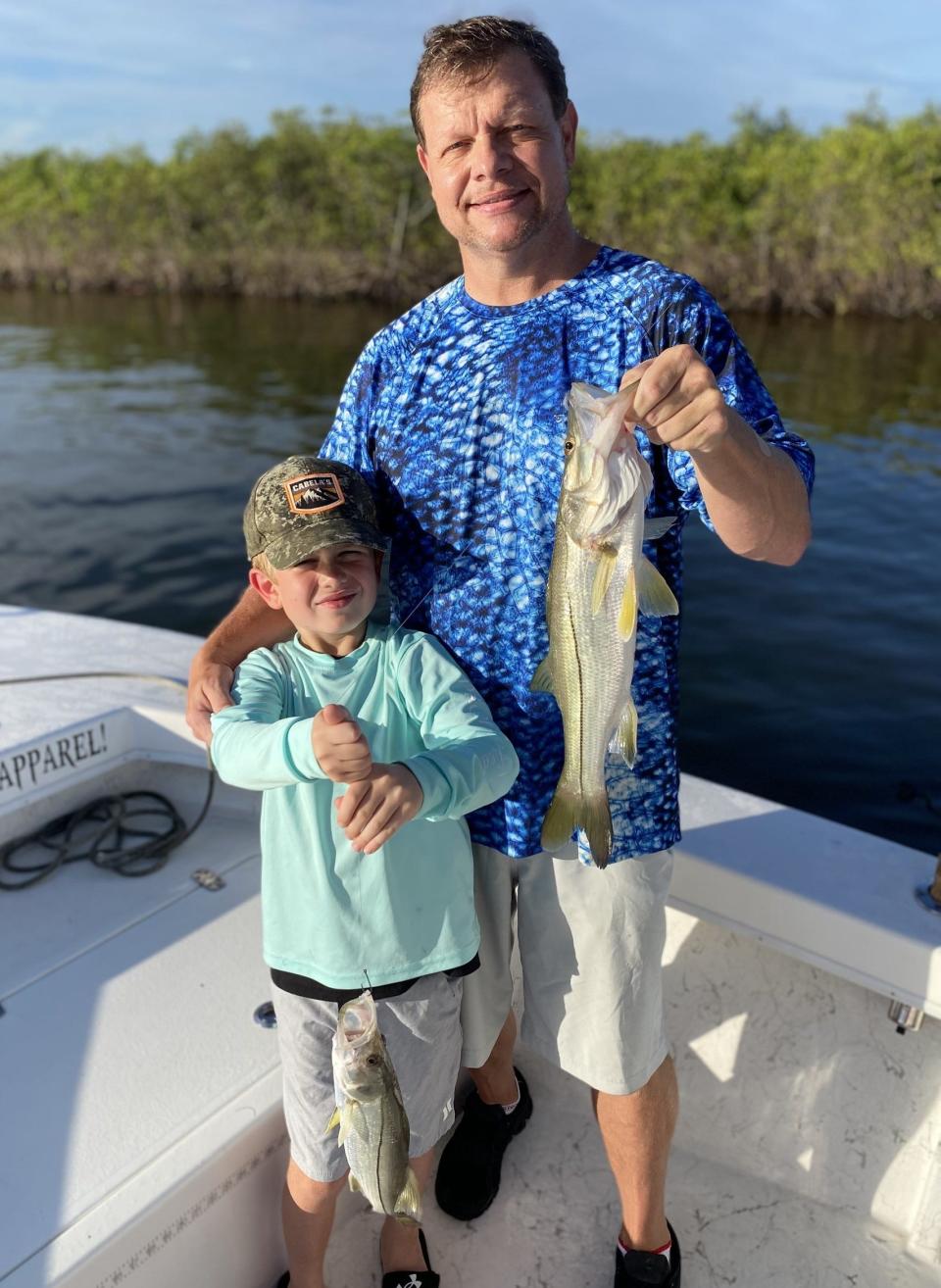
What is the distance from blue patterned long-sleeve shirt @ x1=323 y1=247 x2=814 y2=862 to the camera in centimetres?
217

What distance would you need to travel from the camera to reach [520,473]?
2271 mm

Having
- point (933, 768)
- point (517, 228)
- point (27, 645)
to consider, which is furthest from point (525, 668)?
point (933, 768)

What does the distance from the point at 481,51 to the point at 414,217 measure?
48375 millimetres

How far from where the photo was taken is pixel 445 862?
91.9 inches

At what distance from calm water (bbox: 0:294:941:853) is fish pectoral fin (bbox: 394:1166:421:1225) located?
5.48 meters

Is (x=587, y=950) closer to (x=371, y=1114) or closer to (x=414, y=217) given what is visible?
(x=371, y=1114)

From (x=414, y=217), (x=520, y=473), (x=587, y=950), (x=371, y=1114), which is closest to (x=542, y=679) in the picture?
(x=520, y=473)

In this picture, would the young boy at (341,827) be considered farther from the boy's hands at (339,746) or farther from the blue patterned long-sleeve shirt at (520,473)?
the boy's hands at (339,746)

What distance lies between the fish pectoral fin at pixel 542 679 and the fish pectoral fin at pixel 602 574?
0.75ft

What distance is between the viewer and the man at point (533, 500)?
2.12 m

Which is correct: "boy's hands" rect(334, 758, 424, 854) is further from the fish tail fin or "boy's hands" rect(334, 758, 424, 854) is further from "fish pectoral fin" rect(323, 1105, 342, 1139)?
"fish pectoral fin" rect(323, 1105, 342, 1139)

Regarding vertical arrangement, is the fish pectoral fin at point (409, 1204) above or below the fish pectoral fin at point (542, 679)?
below

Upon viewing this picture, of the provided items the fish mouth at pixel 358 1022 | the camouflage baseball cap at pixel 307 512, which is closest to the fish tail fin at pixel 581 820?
the fish mouth at pixel 358 1022

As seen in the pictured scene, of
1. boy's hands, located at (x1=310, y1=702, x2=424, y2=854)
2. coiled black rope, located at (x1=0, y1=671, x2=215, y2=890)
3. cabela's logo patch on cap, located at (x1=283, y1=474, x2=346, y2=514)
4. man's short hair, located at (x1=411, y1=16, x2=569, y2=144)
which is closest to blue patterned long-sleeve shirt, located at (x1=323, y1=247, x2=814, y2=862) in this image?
cabela's logo patch on cap, located at (x1=283, y1=474, x2=346, y2=514)
